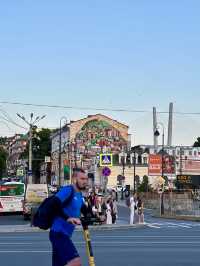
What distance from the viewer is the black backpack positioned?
387 inches

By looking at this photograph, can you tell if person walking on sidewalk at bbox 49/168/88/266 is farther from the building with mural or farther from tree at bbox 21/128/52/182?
tree at bbox 21/128/52/182

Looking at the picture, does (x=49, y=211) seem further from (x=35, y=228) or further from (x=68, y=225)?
(x=35, y=228)

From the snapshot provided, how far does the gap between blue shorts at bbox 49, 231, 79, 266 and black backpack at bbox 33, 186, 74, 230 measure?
174mm

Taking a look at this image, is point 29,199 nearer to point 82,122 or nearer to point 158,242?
point 158,242

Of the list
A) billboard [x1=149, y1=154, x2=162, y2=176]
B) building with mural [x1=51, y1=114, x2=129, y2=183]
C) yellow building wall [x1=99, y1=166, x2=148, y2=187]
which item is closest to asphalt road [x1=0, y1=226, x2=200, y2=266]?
billboard [x1=149, y1=154, x2=162, y2=176]

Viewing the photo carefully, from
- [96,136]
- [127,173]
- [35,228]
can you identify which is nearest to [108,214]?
[35,228]

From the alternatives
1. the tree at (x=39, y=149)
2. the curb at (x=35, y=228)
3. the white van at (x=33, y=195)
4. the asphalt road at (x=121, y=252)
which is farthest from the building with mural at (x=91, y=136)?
the asphalt road at (x=121, y=252)

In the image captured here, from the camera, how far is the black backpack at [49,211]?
982 centimetres

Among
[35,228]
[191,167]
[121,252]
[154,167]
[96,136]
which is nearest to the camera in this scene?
[121,252]

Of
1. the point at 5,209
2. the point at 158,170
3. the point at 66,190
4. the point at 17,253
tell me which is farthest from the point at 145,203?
the point at 66,190

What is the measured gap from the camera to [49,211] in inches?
387

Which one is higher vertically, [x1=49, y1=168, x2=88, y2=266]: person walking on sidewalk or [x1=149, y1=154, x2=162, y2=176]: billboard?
[x1=149, y1=154, x2=162, y2=176]: billboard

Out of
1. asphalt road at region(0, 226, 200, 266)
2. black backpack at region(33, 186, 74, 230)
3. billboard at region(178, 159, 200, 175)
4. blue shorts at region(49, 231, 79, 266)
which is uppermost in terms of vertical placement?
billboard at region(178, 159, 200, 175)

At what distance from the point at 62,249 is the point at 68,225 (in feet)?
1.06
